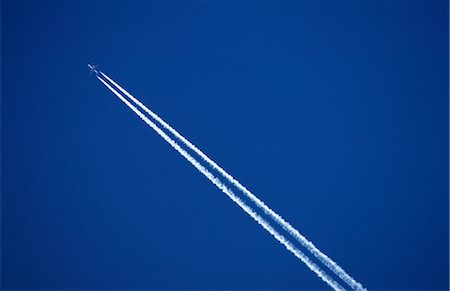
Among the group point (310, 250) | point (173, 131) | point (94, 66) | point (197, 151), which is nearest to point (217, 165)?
point (197, 151)

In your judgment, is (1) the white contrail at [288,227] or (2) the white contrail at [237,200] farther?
(1) the white contrail at [288,227]

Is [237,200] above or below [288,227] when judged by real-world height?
above

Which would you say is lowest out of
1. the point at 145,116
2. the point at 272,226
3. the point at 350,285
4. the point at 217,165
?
the point at 350,285

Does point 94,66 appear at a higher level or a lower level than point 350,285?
higher

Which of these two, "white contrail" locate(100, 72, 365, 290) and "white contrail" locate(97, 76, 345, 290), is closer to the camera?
"white contrail" locate(97, 76, 345, 290)

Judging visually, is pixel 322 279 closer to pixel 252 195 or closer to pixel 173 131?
pixel 252 195

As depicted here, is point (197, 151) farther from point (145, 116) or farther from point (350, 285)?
point (350, 285)

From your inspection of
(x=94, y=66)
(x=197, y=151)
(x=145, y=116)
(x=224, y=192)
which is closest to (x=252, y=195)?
(x=224, y=192)
